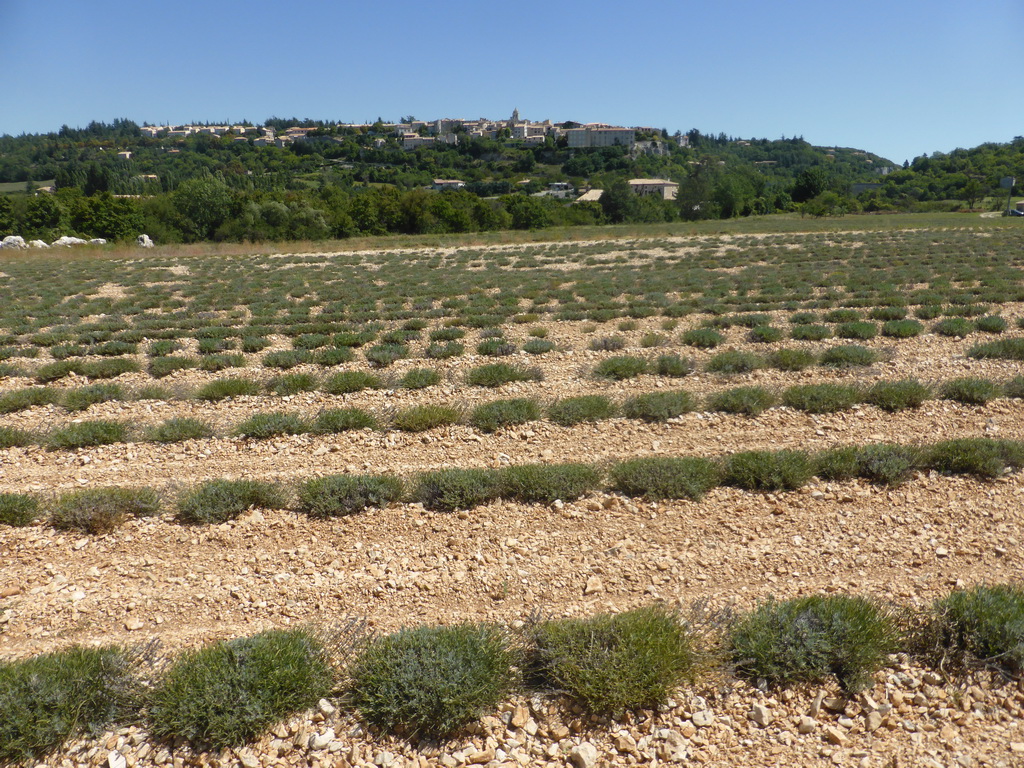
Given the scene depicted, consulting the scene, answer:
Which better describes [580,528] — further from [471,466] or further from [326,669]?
[326,669]

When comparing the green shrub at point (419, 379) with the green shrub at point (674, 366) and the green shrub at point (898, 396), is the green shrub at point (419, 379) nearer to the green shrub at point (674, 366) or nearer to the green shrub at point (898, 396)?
the green shrub at point (674, 366)

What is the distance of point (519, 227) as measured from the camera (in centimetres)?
8256

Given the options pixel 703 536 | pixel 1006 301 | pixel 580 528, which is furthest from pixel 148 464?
pixel 1006 301

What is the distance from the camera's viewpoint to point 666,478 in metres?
6.24

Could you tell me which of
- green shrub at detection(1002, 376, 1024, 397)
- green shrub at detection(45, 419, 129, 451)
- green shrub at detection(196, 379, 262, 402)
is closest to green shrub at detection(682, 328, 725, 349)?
green shrub at detection(1002, 376, 1024, 397)

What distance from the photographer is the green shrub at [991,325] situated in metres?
13.2

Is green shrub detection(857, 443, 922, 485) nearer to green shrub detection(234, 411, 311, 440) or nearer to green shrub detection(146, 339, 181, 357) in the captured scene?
green shrub detection(234, 411, 311, 440)

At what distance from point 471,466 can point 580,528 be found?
1.83 m

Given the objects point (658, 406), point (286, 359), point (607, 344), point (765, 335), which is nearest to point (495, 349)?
point (607, 344)

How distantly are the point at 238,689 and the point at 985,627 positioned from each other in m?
4.67

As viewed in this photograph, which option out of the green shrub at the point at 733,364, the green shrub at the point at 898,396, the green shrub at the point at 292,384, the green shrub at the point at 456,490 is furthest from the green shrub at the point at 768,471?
Answer: the green shrub at the point at 292,384

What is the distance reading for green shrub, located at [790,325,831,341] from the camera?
12828 mm

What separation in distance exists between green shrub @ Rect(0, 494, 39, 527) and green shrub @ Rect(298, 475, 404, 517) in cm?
253

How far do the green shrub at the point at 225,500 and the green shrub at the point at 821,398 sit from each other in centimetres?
676
